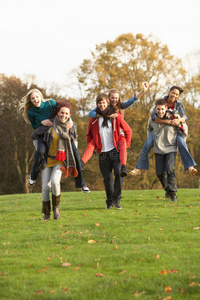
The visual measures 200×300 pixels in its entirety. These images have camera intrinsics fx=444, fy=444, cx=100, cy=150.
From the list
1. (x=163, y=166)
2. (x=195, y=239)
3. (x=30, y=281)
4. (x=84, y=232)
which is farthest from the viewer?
(x=163, y=166)

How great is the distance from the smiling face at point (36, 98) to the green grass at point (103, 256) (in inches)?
88.9

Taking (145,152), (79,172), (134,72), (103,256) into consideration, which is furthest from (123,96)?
(103,256)

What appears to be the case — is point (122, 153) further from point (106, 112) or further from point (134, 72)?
point (134, 72)

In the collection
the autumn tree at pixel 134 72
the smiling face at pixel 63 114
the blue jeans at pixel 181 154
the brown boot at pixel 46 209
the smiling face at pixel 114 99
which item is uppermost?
the autumn tree at pixel 134 72

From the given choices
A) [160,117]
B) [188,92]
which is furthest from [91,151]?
[188,92]

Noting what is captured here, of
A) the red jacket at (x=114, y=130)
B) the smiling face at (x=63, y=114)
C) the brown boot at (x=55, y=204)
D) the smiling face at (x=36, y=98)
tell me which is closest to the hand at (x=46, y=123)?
the smiling face at (x=63, y=114)

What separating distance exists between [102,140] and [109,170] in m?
0.74

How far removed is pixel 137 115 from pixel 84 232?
2397 centimetres

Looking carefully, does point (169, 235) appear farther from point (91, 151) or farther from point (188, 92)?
point (188, 92)

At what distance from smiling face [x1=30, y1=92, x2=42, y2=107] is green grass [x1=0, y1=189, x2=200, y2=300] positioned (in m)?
2.26

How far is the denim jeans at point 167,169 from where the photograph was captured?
1095 centimetres

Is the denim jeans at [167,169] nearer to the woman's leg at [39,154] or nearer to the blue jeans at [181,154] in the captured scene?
the blue jeans at [181,154]

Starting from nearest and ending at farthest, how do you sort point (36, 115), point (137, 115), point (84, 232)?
1. point (84, 232)
2. point (36, 115)
3. point (137, 115)

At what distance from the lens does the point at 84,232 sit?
7277 millimetres
